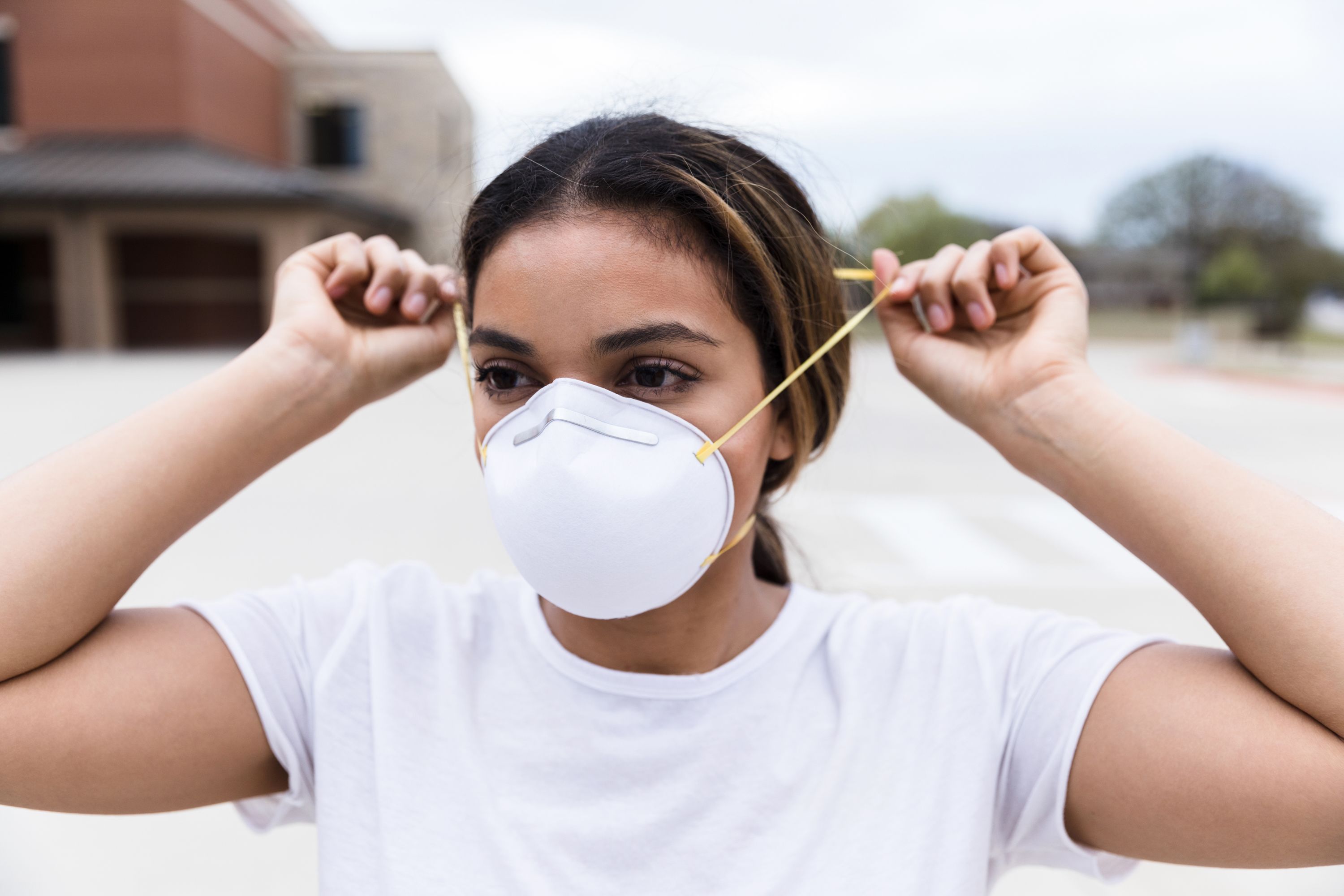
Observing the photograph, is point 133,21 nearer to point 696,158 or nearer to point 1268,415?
point 1268,415

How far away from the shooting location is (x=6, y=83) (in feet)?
74.8

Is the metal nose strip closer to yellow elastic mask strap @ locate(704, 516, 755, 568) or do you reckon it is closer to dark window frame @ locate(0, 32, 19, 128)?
yellow elastic mask strap @ locate(704, 516, 755, 568)

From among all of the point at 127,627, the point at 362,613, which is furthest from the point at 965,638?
the point at 127,627

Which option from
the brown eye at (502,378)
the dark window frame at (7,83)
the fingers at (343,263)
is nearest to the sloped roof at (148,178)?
the dark window frame at (7,83)

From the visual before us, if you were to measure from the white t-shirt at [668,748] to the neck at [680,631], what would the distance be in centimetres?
4

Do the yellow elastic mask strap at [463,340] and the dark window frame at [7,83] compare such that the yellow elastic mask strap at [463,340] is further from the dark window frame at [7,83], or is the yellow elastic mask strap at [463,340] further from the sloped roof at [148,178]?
the dark window frame at [7,83]

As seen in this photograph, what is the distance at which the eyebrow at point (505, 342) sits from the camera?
128 centimetres

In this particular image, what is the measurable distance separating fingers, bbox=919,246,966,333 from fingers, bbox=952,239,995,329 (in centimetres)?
1

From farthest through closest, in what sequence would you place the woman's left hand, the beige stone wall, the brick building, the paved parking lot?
the beige stone wall < the brick building < the paved parking lot < the woman's left hand

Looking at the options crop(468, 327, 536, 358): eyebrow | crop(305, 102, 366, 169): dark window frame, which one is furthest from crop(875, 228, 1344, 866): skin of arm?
crop(305, 102, 366, 169): dark window frame

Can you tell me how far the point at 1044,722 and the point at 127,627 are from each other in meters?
1.17

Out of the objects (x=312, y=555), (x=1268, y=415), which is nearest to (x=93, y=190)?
(x=312, y=555)

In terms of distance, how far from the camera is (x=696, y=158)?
1.38 meters

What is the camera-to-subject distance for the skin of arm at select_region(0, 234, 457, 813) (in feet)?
3.86
